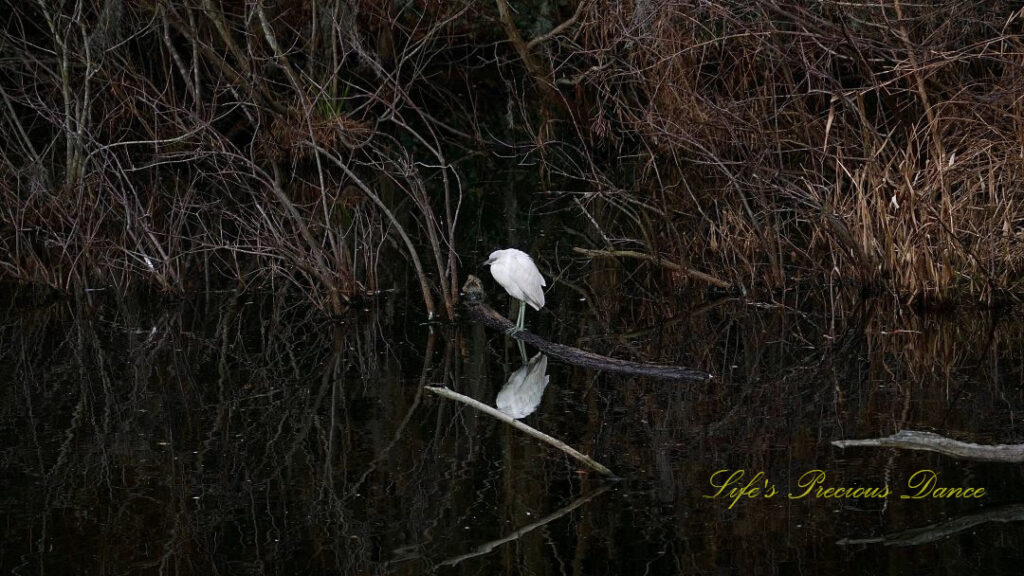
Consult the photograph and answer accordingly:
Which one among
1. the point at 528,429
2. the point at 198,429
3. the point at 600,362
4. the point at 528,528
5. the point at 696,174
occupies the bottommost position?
the point at 528,528

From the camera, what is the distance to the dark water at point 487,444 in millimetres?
4383

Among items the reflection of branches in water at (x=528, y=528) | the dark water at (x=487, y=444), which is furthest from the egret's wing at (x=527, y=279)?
the reflection of branches in water at (x=528, y=528)

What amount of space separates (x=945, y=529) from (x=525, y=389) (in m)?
2.58

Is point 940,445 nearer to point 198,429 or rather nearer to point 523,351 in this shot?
point 523,351

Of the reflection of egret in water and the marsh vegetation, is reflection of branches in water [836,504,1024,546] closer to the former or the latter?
the reflection of egret in water

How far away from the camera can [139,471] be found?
5.35m

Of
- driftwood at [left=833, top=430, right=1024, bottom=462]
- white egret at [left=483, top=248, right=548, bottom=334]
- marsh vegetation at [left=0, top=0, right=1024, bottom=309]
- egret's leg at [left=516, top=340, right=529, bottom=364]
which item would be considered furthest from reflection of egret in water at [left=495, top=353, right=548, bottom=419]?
driftwood at [left=833, top=430, right=1024, bottom=462]

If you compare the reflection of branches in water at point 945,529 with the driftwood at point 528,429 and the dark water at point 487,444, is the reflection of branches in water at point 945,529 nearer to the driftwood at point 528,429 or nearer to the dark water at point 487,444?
the dark water at point 487,444

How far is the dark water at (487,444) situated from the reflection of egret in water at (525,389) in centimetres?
10

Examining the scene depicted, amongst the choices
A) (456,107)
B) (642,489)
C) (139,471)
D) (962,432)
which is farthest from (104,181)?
(456,107)

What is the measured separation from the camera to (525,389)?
6.49m

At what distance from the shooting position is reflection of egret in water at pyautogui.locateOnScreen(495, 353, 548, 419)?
611cm

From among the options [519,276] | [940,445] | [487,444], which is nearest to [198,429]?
[487,444]

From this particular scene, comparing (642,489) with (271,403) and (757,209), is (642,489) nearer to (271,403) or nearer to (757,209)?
(271,403)
